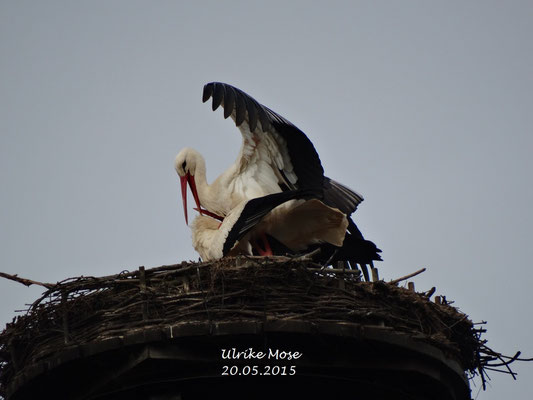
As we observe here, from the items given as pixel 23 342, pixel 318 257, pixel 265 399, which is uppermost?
pixel 318 257

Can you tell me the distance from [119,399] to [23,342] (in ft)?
3.19

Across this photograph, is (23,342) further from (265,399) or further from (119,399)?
(265,399)

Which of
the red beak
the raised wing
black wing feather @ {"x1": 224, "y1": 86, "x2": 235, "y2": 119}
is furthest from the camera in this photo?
the red beak

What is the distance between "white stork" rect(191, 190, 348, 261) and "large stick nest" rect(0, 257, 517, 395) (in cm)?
147

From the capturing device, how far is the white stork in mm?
10359

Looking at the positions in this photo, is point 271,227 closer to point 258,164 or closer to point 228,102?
point 258,164

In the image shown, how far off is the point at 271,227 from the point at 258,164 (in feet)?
2.18

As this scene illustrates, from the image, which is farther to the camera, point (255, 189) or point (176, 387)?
point (255, 189)

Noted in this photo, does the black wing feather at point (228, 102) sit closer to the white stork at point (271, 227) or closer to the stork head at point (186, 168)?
the white stork at point (271, 227)

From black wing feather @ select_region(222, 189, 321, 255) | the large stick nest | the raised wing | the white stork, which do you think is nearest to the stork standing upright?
Answer: the raised wing

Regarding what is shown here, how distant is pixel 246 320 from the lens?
8297 mm

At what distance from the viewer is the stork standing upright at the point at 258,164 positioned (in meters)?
10.3

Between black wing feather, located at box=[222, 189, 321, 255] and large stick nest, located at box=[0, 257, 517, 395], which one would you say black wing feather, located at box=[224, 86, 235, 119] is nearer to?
black wing feather, located at box=[222, 189, 321, 255]

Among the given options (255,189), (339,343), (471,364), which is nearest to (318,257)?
(255,189)
